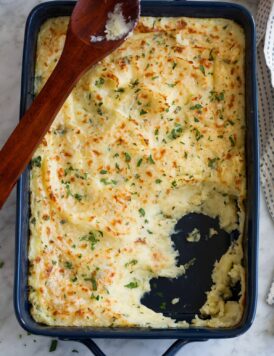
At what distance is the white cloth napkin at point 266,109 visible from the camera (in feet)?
9.52

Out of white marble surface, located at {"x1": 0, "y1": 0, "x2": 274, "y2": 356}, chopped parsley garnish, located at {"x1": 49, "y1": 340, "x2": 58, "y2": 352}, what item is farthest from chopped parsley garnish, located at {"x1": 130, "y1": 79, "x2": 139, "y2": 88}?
chopped parsley garnish, located at {"x1": 49, "y1": 340, "x2": 58, "y2": 352}

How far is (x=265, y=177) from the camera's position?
292 centimetres

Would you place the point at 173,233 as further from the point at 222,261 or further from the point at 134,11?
the point at 134,11

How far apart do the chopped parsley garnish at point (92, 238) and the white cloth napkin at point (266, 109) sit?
83cm

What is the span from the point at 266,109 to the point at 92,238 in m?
1.01

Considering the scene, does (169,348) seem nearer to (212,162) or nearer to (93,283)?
(93,283)

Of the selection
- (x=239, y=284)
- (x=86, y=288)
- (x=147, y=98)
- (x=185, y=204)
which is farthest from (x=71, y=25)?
(x=239, y=284)

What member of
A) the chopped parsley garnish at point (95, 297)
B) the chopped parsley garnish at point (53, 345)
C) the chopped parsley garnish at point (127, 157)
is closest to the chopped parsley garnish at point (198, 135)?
the chopped parsley garnish at point (127, 157)

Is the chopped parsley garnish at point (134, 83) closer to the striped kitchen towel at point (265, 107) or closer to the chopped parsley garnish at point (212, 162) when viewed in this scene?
the chopped parsley garnish at point (212, 162)

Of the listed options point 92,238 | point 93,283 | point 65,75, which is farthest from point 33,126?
point 93,283

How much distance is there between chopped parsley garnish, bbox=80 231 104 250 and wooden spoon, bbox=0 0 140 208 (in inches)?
14.8

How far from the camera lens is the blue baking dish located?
2479 millimetres

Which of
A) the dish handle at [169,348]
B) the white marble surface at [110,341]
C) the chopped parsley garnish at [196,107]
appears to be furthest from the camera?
the white marble surface at [110,341]

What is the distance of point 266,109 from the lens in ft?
9.64
